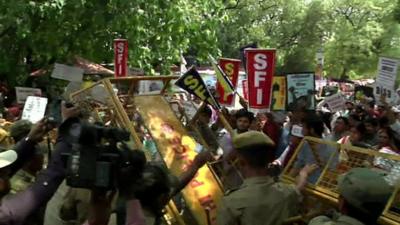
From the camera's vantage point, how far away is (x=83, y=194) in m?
3.90

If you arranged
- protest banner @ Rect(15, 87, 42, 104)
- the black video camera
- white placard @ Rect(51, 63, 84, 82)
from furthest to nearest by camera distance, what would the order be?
1. protest banner @ Rect(15, 87, 42, 104)
2. white placard @ Rect(51, 63, 84, 82)
3. the black video camera

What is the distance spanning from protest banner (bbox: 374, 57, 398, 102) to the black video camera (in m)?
5.51

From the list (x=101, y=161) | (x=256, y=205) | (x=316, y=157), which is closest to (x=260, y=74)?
(x=316, y=157)

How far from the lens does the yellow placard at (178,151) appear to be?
18.0ft

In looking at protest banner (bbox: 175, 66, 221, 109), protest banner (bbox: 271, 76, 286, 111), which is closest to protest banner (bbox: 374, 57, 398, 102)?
protest banner (bbox: 271, 76, 286, 111)

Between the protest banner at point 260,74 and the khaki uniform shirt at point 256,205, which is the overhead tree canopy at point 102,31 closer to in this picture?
→ the protest banner at point 260,74

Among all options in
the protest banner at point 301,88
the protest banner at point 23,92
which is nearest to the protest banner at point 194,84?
the protest banner at point 301,88

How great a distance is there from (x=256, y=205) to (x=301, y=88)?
15.4 ft

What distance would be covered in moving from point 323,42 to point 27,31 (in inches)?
1207

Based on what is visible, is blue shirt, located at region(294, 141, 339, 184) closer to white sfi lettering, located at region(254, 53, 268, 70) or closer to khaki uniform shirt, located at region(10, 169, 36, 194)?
khaki uniform shirt, located at region(10, 169, 36, 194)

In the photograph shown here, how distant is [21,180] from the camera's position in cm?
404

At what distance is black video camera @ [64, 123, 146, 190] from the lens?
257 centimetres

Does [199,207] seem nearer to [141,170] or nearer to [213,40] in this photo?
[141,170]

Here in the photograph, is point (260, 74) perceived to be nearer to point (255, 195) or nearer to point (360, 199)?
point (255, 195)
